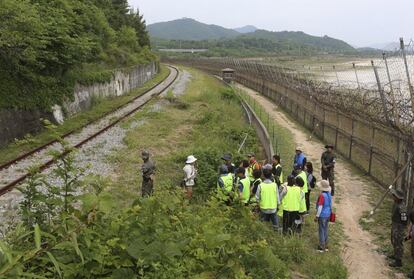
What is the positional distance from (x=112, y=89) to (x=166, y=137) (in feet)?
50.5

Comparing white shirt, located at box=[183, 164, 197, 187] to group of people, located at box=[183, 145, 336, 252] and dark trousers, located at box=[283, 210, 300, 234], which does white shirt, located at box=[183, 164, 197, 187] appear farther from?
dark trousers, located at box=[283, 210, 300, 234]

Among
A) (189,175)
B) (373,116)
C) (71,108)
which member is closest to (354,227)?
(189,175)

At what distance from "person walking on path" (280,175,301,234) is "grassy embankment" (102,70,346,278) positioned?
540 mm

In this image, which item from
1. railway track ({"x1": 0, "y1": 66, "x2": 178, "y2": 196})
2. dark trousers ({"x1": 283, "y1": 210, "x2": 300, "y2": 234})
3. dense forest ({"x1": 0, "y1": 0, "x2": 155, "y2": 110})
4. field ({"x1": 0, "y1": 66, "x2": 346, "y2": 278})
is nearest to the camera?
field ({"x1": 0, "y1": 66, "x2": 346, "y2": 278})

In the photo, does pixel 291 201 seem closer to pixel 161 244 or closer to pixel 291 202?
pixel 291 202

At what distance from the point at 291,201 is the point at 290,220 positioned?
52cm

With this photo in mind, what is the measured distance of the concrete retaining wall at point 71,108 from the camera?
18641mm

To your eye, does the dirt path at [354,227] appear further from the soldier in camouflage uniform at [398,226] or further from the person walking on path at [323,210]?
the person walking on path at [323,210]

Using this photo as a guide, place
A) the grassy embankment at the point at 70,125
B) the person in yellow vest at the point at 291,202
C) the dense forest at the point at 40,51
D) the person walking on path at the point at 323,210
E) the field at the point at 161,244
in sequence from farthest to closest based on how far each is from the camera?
the dense forest at the point at 40,51 < the grassy embankment at the point at 70,125 < the person in yellow vest at the point at 291,202 < the person walking on path at the point at 323,210 < the field at the point at 161,244

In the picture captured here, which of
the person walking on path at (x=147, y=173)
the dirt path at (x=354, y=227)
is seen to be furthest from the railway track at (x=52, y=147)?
the dirt path at (x=354, y=227)

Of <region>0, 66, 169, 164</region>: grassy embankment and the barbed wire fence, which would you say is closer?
the barbed wire fence

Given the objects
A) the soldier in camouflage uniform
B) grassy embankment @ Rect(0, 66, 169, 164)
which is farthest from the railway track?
the soldier in camouflage uniform

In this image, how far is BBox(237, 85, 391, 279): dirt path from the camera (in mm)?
9945

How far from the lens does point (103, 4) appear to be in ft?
189
